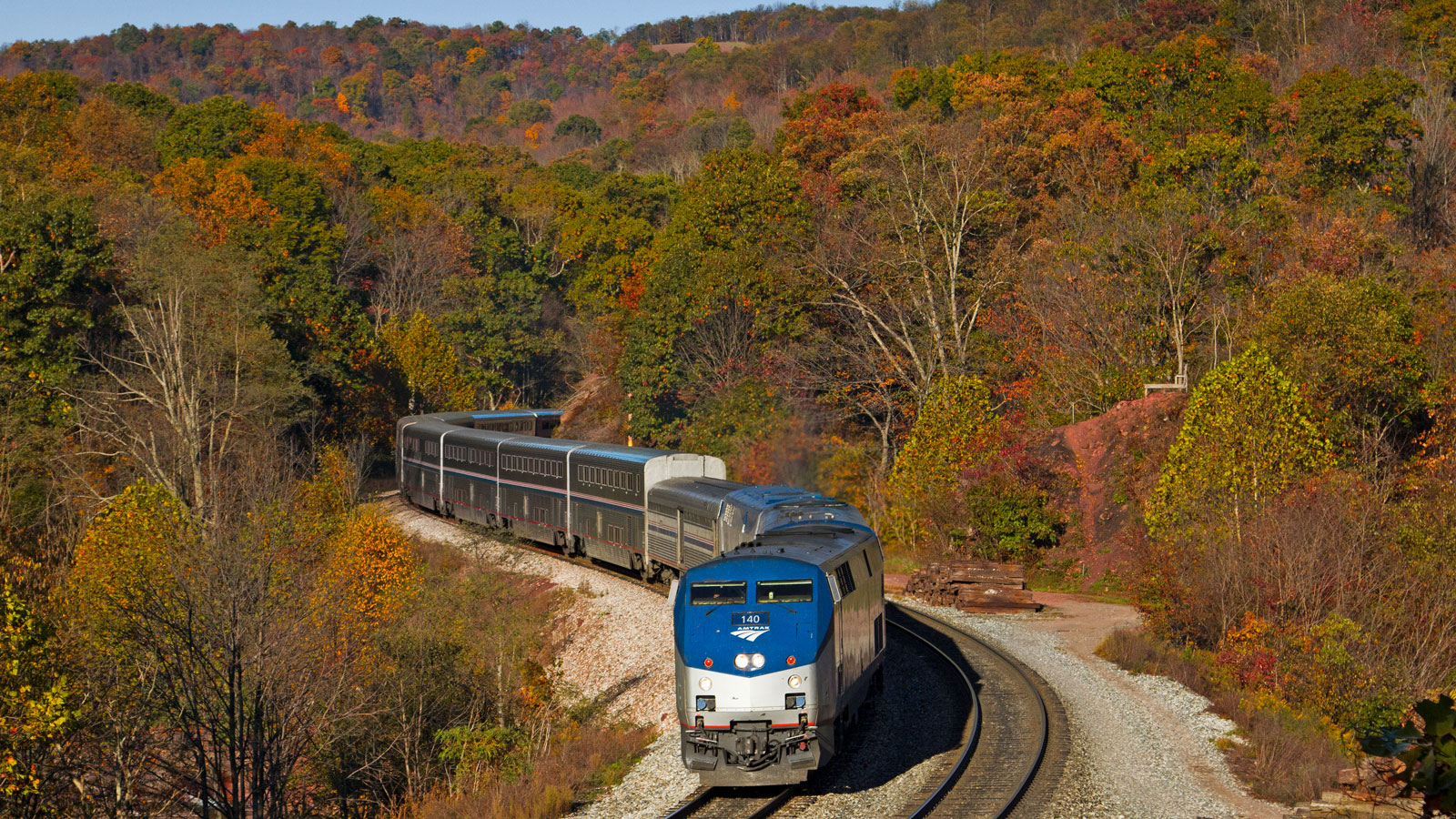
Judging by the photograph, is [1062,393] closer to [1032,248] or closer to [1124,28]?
[1032,248]

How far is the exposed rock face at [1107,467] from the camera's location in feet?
127

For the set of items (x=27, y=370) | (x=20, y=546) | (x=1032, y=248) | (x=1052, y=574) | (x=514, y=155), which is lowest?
(x=1052, y=574)

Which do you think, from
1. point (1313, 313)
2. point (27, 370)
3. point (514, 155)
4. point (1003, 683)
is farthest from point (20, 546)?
point (514, 155)

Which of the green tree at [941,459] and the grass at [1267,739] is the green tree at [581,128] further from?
the grass at [1267,739]

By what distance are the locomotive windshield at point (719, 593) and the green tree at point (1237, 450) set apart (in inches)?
614

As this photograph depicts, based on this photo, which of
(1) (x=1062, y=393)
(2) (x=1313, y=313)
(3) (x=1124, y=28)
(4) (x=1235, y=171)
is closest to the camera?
(2) (x=1313, y=313)

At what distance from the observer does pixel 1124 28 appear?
297 ft

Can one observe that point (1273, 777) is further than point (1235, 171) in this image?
No

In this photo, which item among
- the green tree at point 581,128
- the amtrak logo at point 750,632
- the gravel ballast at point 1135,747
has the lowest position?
the gravel ballast at point 1135,747

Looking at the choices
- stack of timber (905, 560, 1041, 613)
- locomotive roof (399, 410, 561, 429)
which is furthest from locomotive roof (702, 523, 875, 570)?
locomotive roof (399, 410, 561, 429)

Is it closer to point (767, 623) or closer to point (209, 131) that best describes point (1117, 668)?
point (767, 623)

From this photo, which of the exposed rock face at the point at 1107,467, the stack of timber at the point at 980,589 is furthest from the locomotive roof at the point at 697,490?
the exposed rock face at the point at 1107,467

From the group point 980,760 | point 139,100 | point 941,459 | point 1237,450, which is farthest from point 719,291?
point 139,100

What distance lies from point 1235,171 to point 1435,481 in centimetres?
2490
